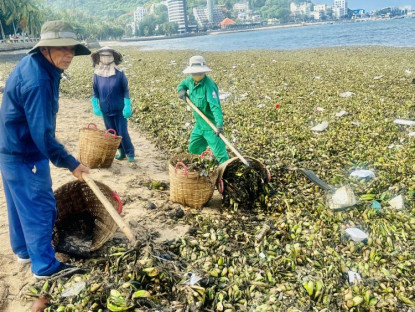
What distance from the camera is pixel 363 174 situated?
17.8 ft

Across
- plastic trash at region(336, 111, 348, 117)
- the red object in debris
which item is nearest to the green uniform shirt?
the red object in debris

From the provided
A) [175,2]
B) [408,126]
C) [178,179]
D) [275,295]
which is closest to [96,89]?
[178,179]

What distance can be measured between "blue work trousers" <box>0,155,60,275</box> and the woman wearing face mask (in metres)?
3.06

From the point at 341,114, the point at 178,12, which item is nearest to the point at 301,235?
the point at 341,114

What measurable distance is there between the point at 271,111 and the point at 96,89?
16.5 ft

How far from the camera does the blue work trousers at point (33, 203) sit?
10.5 ft

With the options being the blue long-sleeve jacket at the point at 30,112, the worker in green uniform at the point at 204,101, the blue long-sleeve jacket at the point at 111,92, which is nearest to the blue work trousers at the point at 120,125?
the blue long-sleeve jacket at the point at 111,92

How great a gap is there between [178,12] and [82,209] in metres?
182

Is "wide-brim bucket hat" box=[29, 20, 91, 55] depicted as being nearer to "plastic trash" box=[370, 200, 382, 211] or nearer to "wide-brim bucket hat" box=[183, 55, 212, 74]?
"wide-brim bucket hat" box=[183, 55, 212, 74]

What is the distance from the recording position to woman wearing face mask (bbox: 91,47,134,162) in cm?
607

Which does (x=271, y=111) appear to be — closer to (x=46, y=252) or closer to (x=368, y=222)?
(x=368, y=222)

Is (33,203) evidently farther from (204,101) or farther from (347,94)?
(347,94)

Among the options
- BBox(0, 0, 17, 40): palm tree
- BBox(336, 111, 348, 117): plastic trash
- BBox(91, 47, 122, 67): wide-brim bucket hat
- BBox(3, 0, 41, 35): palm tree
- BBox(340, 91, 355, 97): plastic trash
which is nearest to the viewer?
BBox(91, 47, 122, 67): wide-brim bucket hat

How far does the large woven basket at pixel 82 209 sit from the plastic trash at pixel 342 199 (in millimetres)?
2692
